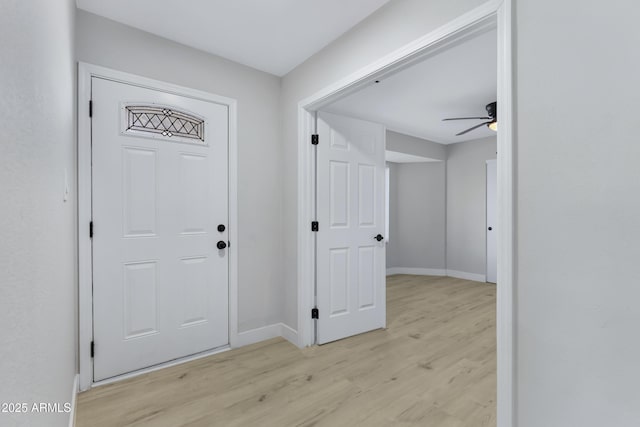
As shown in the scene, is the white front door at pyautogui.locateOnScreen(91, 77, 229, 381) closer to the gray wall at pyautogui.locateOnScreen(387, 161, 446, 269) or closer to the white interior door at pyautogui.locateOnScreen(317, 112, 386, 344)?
the white interior door at pyautogui.locateOnScreen(317, 112, 386, 344)

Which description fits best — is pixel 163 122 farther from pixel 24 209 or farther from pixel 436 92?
pixel 436 92

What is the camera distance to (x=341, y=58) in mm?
2264

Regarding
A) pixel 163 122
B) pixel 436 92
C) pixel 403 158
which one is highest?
pixel 436 92

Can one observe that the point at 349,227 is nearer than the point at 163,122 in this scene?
No

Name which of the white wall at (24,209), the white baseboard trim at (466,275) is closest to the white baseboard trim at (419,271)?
the white baseboard trim at (466,275)

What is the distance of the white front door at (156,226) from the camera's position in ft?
6.82

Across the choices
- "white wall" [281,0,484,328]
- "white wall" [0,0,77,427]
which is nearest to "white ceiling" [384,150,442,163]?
"white wall" [281,0,484,328]

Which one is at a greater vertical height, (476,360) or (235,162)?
(235,162)

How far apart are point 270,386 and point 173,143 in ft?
6.44

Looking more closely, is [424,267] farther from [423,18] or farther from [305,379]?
[423,18]

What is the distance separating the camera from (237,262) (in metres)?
2.66

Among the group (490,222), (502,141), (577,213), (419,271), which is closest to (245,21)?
(502,141)

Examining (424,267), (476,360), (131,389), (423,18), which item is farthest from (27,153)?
(424,267)

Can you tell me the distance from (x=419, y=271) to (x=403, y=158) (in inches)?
89.2
